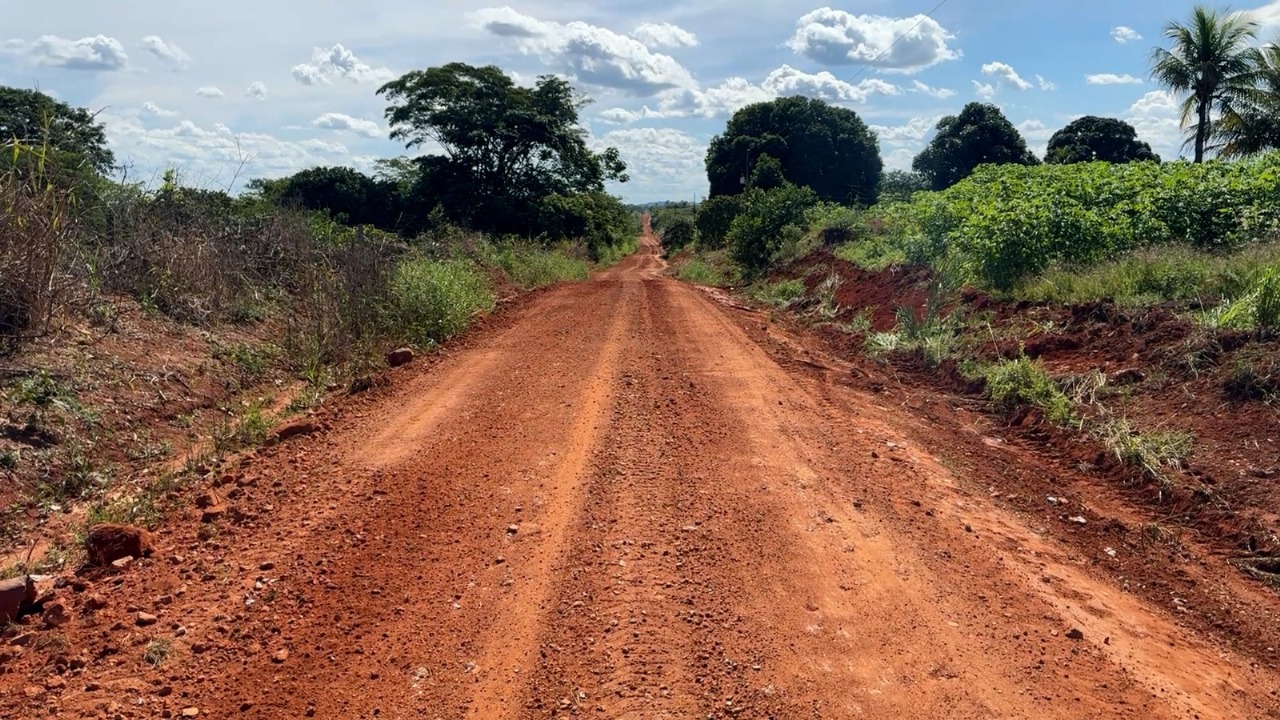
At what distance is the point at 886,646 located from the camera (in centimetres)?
355

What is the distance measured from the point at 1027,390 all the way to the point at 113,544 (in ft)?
22.7

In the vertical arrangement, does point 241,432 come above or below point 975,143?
below

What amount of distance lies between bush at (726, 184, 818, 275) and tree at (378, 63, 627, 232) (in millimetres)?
7889

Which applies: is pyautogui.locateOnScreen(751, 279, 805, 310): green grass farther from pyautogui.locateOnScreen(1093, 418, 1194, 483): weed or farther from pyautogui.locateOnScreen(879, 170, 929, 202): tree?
pyautogui.locateOnScreen(879, 170, 929, 202): tree

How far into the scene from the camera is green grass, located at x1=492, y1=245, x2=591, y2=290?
20.2 metres

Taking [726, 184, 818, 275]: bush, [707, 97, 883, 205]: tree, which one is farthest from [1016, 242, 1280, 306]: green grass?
[707, 97, 883, 205]: tree

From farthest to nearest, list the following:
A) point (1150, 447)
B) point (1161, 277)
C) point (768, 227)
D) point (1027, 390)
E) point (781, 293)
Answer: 1. point (768, 227)
2. point (781, 293)
3. point (1161, 277)
4. point (1027, 390)
5. point (1150, 447)

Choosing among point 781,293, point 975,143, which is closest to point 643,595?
point 781,293

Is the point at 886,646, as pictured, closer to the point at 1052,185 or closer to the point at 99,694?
the point at 99,694

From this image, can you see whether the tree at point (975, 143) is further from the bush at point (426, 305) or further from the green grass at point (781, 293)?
the bush at point (426, 305)

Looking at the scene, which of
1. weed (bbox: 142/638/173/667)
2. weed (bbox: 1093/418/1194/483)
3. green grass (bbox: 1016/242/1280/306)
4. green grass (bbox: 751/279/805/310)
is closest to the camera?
weed (bbox: 142/638/173/667)

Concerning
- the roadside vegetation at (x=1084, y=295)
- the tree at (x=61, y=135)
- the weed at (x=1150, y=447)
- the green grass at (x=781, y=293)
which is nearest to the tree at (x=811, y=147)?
the roadside vegetation at (x=1084, y=295)

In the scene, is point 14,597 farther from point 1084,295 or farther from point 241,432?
point 1084,295

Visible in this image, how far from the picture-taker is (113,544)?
4.36 m
